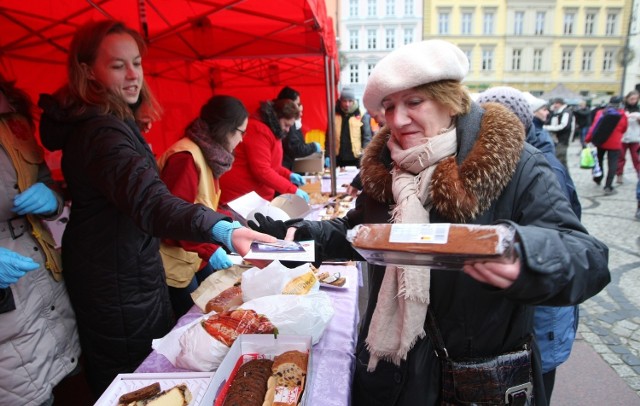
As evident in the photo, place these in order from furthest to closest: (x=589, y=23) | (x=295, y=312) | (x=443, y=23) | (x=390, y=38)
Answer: (x=390, y=38) → (x=443, y=23) → (x=589, y=23) → (x=295, y=312)

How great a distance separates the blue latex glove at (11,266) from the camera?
1462mm

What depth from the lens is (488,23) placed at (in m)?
41.4

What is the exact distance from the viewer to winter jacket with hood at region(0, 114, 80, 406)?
1565 millimetres

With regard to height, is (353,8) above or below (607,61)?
above

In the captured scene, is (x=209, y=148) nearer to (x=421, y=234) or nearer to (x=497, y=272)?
(x=421, y=234)

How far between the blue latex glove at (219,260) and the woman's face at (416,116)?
1500 millimetres

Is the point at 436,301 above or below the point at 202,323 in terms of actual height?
above

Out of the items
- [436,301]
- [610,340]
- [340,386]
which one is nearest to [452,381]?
[436,301]

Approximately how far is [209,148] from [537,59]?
47.8 meters

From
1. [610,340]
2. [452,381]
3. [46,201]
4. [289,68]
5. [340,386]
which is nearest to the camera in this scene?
[452,381]

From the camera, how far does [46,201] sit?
1747 millimetres

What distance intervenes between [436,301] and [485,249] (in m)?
0.44

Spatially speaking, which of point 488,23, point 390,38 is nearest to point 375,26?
point 390,38

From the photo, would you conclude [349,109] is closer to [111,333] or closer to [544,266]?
[111,333]
